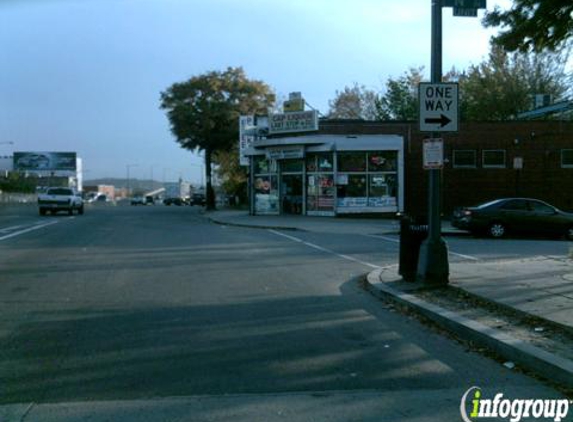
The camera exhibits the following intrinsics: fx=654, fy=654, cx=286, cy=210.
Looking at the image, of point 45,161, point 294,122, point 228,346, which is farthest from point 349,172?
point 45,161

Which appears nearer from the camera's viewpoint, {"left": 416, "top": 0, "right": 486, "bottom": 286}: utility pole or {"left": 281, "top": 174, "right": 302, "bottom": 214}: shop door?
{"left": 416, "top": 0, "right": 486, "bottom": 286}: utility pole

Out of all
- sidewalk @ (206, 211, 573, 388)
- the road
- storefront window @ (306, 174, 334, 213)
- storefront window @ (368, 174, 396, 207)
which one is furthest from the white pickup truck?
sidewalk @ (206, 211, 573, 388)

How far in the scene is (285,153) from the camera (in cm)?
3478

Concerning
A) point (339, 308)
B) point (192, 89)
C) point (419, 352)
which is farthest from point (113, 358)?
point (192, 89)

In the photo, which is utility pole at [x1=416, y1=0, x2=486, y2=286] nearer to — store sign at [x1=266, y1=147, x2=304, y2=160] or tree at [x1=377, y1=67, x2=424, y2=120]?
store sign at [x1=266, y1=147, x2=304, y2=160]

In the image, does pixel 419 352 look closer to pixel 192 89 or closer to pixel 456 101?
pixel 456 101

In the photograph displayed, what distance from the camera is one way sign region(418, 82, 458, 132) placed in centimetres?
1084

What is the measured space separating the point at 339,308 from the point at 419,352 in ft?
8.58

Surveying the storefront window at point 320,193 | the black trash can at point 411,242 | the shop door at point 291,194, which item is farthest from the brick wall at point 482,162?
the black trash can at point 411,242

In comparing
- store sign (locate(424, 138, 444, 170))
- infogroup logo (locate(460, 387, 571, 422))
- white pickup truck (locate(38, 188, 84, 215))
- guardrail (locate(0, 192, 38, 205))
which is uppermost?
store sign (locate(424, 138, 444, 170))

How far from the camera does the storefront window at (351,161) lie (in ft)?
108

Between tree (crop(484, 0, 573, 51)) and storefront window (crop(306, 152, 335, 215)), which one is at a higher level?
tree (crop(484, 0, 573, 51))

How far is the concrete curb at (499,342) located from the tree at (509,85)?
1612 inches

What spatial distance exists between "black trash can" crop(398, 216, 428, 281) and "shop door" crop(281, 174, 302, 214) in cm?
2348
